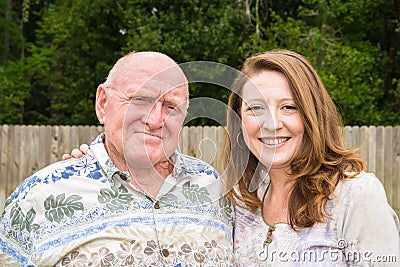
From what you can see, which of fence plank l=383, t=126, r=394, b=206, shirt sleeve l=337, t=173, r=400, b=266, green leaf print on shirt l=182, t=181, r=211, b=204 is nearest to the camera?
shirt sleeve l=337, t=173, r=400, b=266

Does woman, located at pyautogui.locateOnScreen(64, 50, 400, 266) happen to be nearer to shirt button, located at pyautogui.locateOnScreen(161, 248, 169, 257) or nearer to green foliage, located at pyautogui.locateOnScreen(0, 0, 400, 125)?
shirt button, located at pyautogui.locateOnScreen(161, 248, 169, 257)

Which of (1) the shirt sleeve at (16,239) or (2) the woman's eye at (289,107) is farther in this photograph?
(2) the woman's eye at (289,107)

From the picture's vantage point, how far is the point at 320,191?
224cm

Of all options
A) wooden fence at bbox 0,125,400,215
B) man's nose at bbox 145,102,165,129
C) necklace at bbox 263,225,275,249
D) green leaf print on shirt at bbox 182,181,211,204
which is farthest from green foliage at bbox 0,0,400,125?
man's nose at bbox 145,102,165,129

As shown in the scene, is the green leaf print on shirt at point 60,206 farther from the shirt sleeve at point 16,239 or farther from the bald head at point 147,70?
the bald head at point 147,70

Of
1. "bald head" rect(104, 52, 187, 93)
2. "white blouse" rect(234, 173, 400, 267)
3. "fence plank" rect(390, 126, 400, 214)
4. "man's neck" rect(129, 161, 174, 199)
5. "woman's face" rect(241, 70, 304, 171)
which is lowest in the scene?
"fence plank" rect(390, 126, 400, 214)

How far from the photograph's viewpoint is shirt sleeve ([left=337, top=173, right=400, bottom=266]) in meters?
2.10

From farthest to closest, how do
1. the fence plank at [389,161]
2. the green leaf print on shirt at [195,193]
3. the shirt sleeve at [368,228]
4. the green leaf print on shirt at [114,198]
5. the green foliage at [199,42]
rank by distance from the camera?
1. the green foliage at [199,42]
2. the fence plank at [389,161]
3. the green leaf print on shirt at [195,193]
4. the green leaf print on shirt at [114,198]
5. the shirt sleeve at [368,228]

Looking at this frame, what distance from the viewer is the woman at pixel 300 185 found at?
2.12 metres

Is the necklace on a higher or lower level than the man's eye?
lower

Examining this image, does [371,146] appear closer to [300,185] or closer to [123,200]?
[300,185]

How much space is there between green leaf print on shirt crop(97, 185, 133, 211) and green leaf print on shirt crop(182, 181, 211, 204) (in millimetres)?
229

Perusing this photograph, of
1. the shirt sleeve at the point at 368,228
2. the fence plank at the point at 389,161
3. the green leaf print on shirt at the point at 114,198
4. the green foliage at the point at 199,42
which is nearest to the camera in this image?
the shirt sleeve at the point at 368,228

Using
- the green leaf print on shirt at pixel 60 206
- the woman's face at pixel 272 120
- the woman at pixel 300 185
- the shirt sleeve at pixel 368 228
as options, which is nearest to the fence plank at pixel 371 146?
the woman at pixel 300 185
